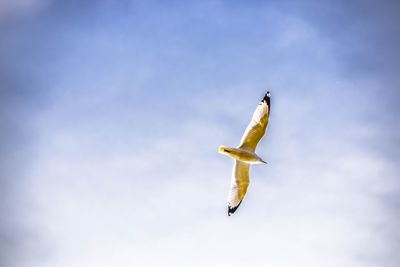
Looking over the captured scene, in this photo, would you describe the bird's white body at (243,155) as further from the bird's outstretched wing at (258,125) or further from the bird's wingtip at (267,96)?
the bird's wingtip at (267,96)

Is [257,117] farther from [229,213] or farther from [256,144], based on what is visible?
[229,213]

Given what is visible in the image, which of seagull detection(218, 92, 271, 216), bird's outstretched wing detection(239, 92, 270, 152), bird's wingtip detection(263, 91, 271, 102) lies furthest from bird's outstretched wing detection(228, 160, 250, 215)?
bird's wingtip detection(263, 91, 271, 102)

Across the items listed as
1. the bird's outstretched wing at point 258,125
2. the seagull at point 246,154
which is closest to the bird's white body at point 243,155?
the seagull at point 246,154

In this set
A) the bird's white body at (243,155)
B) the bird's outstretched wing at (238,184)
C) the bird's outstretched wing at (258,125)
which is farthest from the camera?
the bird's outstretched wing at (238,184)

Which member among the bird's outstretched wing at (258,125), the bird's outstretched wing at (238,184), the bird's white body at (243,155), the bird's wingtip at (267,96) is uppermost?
the bird's wingtip at (267,96)

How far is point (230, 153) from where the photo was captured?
17000mm

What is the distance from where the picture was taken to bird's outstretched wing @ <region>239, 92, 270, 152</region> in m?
17.6

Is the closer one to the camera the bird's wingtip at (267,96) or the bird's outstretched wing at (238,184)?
the bird's wingtip at (267,96)

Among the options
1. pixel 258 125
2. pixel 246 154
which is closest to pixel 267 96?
pixel 258 125

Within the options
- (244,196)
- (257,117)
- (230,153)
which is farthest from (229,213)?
(257,117)

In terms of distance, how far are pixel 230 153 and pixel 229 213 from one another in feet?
8.39

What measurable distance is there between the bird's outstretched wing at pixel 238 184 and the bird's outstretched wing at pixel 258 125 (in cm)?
85

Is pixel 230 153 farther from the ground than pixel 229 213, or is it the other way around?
pixel 230 153

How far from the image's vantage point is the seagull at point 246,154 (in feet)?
56.6
